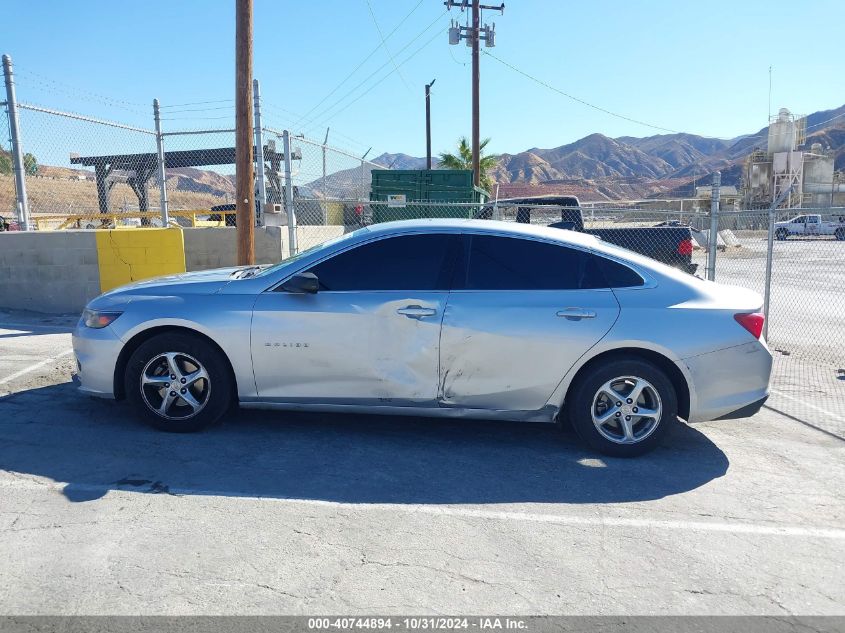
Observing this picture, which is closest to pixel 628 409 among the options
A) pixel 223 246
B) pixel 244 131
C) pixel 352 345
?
pixel 352 345

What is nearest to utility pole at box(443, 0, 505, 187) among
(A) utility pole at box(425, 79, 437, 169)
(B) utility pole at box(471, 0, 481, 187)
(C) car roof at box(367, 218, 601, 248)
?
(B) utility pole at box(471, 0, 481, 187)

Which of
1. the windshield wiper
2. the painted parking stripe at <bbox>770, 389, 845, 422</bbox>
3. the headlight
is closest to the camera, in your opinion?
the headlight

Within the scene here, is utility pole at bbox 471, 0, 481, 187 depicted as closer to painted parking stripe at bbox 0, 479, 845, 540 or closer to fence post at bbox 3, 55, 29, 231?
fence post at bbox 3, 55, 29, 231

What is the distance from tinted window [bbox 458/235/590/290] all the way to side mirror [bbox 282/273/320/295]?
3.51 ft

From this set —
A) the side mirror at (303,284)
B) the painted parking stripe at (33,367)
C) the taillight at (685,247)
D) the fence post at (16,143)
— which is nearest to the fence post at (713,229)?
the taillight at (685,247)

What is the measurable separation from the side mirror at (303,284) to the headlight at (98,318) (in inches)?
50.9

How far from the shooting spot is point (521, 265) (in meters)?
4.76

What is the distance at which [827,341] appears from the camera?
912 cm

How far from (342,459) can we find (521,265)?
6.03ft

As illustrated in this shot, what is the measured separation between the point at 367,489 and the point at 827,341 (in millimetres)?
7817

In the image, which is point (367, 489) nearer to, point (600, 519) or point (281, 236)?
point (600, 519)

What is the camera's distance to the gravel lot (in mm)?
2967

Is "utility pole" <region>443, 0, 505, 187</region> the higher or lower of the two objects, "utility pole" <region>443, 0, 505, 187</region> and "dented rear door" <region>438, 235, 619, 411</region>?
the higher

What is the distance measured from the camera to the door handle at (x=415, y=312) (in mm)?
4609
